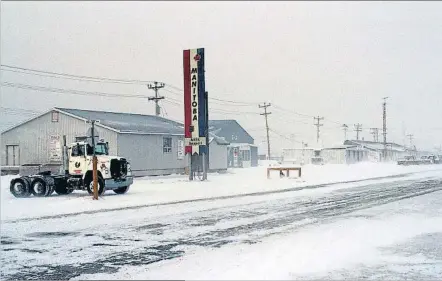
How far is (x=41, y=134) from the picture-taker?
2917 centimetres

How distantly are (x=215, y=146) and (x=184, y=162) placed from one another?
7.06 meters

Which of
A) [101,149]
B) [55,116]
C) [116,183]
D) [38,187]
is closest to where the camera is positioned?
[38,187]

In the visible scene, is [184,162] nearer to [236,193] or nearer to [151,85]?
[151,85]

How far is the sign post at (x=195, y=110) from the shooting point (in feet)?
86.9

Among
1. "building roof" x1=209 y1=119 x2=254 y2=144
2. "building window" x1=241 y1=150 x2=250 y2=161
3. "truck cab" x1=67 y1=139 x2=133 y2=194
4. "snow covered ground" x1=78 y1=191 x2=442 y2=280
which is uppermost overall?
"building roof" x1=209 y1=119 x2=254 y2=144

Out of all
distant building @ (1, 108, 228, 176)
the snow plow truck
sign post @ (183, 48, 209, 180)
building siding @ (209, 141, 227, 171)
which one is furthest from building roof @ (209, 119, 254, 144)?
the snow plow truck

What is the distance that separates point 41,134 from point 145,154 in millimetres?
6194

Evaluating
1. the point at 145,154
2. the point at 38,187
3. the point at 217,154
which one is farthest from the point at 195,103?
the point at 217,154

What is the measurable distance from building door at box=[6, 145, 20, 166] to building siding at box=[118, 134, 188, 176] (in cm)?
614

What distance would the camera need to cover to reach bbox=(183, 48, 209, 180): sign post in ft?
86.9

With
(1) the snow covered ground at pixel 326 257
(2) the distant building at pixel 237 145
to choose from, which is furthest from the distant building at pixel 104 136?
(1) the snow covered ground at pixel 326 257

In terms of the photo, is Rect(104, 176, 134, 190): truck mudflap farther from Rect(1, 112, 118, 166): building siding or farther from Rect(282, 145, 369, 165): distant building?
Rect(282, 145, 369, 165): distant building

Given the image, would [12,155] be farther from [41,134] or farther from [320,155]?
[320,155]

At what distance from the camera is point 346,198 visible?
16.8 metres
